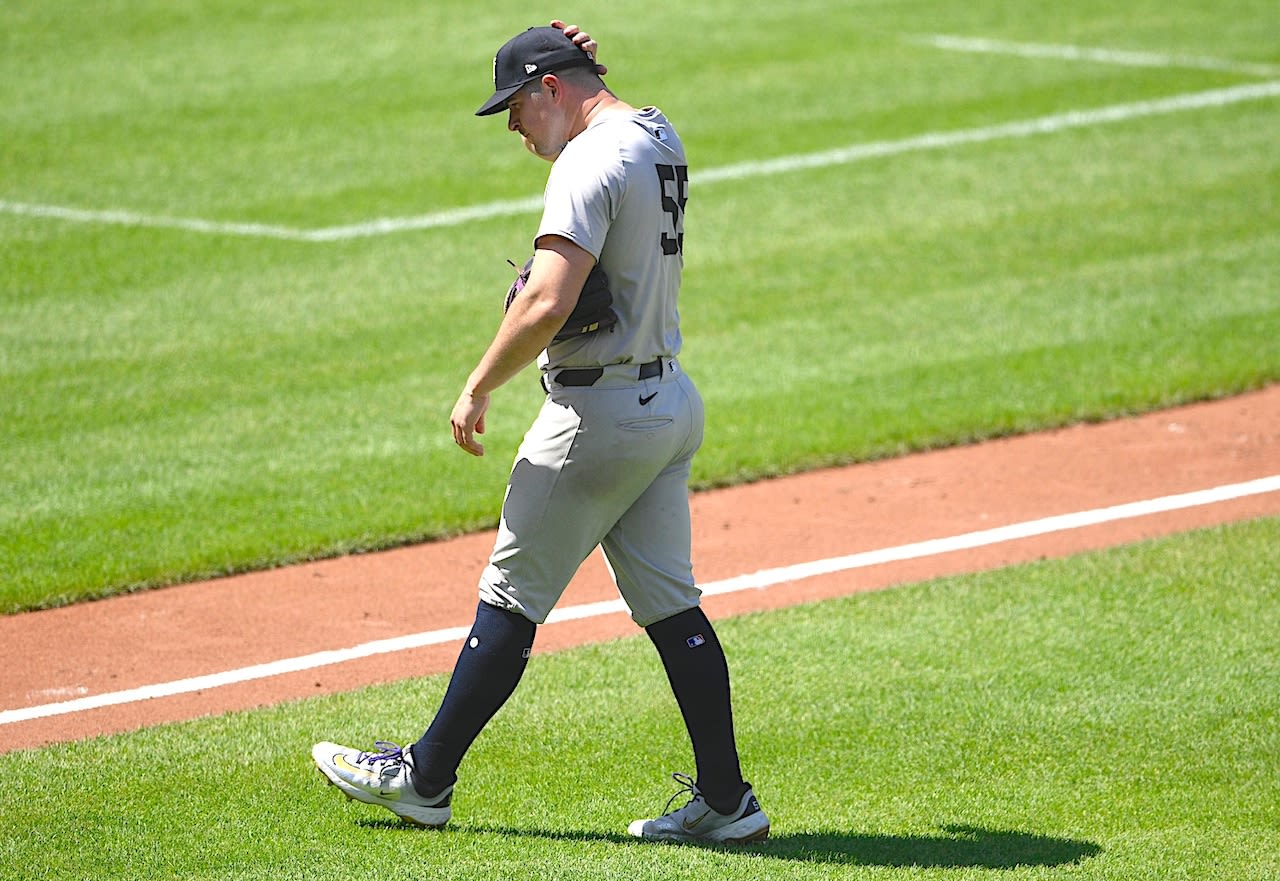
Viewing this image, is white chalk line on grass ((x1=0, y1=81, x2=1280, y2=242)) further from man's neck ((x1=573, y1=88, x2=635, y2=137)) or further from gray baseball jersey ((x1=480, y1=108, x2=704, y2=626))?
gray baseball jersey ((x1=480, y1=108, x2=704, y2=626))

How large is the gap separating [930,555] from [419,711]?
2.75 meters

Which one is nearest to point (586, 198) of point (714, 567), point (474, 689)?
point (474, 689)

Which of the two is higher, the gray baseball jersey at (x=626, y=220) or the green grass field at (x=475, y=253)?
the gray baseball jersey at (x=626, y=220)

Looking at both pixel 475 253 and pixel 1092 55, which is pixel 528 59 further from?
pixel 1092 55

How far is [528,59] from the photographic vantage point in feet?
15.6

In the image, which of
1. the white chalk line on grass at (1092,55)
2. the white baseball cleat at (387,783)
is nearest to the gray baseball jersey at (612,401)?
the white baseball cleat at (387,783)

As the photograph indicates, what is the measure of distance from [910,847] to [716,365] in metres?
5.44

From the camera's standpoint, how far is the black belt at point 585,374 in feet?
15.7

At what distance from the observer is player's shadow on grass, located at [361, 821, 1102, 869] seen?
4.85 metres

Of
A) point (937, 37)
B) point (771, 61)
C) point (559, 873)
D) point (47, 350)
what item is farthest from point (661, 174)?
point (937, 37)

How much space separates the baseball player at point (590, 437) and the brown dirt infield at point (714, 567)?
1619 mm

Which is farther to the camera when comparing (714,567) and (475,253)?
(475,253)

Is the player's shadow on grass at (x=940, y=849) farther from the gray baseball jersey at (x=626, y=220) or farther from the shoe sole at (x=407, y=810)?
the gray baseball jersey at (x=626, y=220)

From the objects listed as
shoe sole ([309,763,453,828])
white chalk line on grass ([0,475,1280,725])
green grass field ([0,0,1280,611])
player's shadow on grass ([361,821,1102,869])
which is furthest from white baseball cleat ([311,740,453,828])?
green grass field ([0,0,1280,611])
